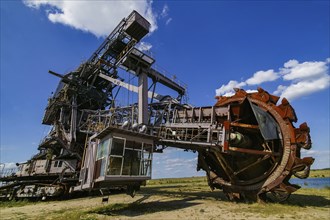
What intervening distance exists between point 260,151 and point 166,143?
875cm

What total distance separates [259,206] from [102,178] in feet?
36.4

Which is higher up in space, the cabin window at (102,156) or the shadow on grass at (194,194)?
the cabin window at (102,156)

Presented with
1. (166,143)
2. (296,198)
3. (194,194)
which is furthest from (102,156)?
(296,198)

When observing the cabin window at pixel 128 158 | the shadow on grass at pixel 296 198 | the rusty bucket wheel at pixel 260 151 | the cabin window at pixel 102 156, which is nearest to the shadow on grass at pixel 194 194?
the shadow on grass at pixel 296 198

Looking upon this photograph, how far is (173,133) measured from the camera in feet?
78.5

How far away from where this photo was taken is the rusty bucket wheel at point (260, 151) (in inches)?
728

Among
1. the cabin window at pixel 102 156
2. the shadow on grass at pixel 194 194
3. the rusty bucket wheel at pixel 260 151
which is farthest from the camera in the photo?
the shadow on grass at pixel 194 194

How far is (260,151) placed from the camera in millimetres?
18953

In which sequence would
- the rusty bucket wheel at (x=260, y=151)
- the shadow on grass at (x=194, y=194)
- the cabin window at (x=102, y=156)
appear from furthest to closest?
1. the shadow on grass at (x=194, y=194)
2. the rusty bucket wheel at (x=260, y=151)
3. the cabin window at (x=102, y=156)

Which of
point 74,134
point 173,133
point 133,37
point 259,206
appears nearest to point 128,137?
point 173,133

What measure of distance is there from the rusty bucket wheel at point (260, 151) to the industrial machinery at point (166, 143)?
70 mm

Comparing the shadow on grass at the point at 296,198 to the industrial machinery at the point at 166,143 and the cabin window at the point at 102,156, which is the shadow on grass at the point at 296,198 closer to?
the industrial machinery at the point at 166,143

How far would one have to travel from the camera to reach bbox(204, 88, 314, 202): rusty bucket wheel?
18.5 meters

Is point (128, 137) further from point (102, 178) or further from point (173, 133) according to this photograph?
point (173, 133)
